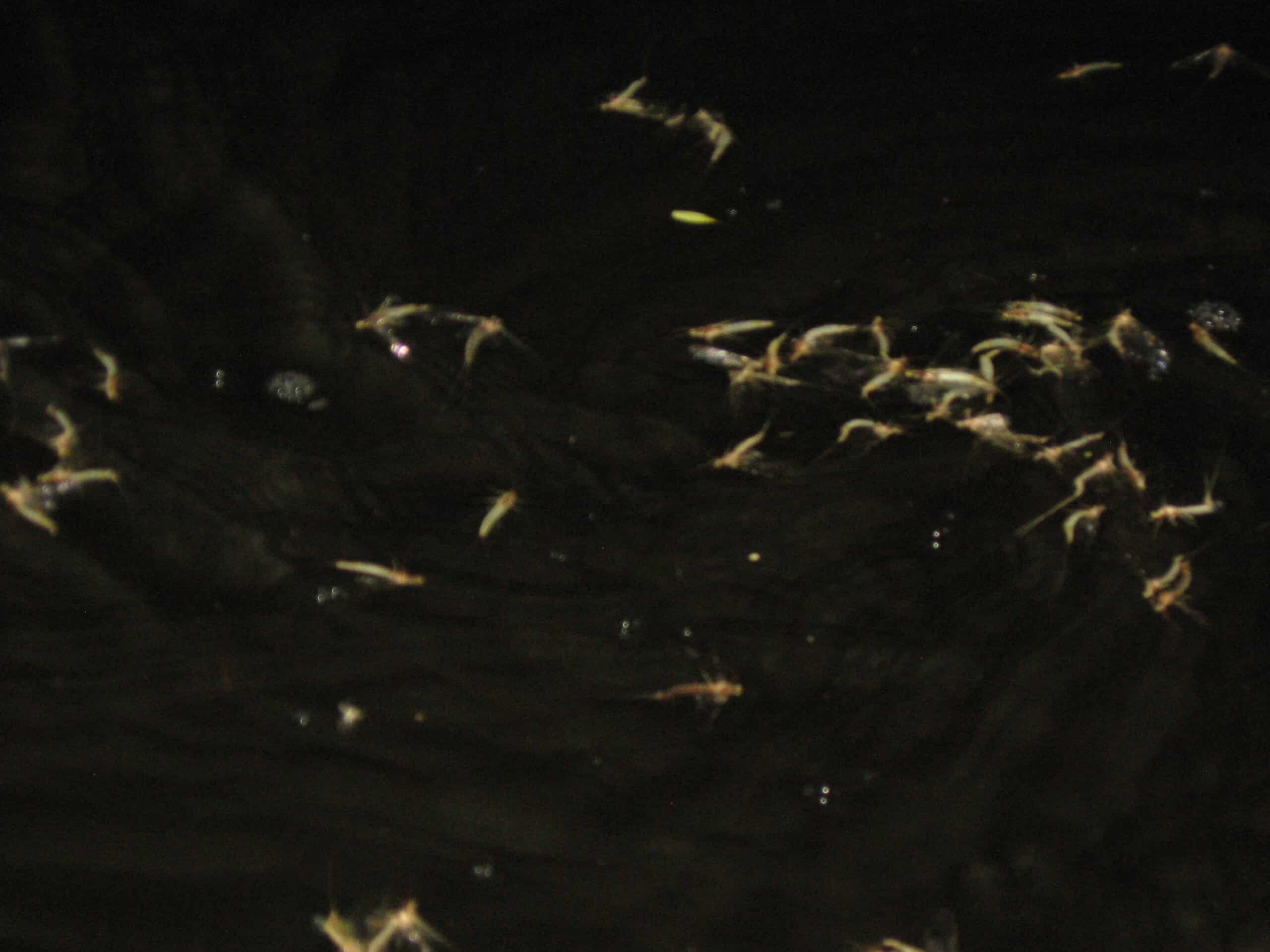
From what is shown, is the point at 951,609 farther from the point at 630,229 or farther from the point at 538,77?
the point at 538,77

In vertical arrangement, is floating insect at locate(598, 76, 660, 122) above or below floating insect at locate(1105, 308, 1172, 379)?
above

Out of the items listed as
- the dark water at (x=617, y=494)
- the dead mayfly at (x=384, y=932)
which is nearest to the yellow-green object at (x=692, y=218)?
the dark water at (x=617, y=494)

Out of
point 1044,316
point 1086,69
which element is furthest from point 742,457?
point 1086,69

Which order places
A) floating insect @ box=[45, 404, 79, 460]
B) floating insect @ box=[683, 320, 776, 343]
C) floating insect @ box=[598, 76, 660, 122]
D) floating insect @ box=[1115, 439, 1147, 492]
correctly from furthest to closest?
floating insect @ box=[598, 76, 660, 122] < floating insect @ box=[683, 320, 776, 343] < floating insect @ box=[1115, 439, 1147, 492] < floating insect @ box=[45, 404, 79, 460]

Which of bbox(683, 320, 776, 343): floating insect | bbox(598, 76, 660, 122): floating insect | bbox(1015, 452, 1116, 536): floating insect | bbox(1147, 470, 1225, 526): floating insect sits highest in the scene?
bbox(598, 76, 660, 122): floating insect

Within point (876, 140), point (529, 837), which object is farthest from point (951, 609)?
point (876, 140)

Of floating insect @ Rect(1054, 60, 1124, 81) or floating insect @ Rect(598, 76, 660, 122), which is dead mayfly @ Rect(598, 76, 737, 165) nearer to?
floating insect @ Rect(598, 76, 660, 122)

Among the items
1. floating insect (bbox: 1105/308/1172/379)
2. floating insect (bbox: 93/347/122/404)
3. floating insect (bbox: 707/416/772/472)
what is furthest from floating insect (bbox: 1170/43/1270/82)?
floating insect (bbox: 93/347/122/404)

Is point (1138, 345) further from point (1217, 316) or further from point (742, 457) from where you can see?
point (742, 457)
